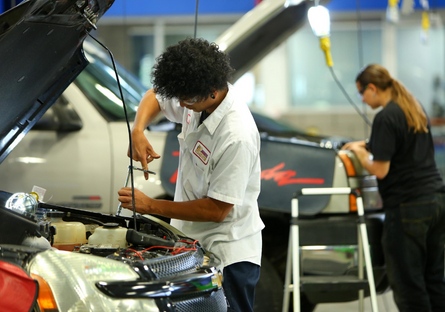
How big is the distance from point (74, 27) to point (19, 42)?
0.20m

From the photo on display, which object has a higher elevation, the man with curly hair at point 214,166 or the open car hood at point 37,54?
the open car hood at point 37,54

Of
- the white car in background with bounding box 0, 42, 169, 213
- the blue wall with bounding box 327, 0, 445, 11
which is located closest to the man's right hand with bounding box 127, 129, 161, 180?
the white car in background with bounding box 0, 42, 169, 213

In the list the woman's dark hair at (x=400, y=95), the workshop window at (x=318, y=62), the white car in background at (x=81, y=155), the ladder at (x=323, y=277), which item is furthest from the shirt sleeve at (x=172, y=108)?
the workshop window at (x=318, y=62)

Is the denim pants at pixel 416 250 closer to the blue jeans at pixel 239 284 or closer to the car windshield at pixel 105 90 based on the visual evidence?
the blue jeans at pixel 239 284

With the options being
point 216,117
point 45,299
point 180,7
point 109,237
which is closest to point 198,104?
point 216,117

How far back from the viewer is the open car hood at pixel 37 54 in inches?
65.0

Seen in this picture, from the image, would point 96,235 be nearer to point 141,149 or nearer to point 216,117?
point 141,149

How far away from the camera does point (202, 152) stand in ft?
6.38

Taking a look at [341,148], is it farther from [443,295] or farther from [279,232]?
[443,295]

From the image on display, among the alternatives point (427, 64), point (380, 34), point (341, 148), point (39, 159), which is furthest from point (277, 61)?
point (39, 159)

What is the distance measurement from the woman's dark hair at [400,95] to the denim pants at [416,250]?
0.44 meters

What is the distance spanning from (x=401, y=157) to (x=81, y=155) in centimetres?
190

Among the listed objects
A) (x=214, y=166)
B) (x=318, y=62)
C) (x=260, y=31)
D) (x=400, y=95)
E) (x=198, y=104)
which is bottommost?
(x=214, y=166)

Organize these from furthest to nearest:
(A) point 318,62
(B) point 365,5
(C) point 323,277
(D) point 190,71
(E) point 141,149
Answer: (A) point 318,62, (B) point 365,5, (C) point 323,277, (E) point 141,149, (D) point 190,71
